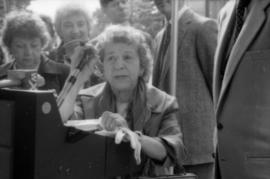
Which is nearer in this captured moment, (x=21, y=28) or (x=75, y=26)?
(x=21, y=28)

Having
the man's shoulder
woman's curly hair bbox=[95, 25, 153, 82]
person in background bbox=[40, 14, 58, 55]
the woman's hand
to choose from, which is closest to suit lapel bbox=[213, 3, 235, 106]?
woman's curly hair bbox=[95, 25, 153, 82]

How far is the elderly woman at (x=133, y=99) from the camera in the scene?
1419 mm

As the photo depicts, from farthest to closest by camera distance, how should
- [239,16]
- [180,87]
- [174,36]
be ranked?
[180,87] → [174,36] → [239,16]

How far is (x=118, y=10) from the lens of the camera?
2414 mm

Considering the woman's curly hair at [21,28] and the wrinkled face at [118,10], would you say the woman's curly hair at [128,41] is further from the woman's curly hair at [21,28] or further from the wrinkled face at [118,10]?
the wrinkled face at [118,10]

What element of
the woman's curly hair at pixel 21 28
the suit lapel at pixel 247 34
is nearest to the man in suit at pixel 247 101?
the suit lapel at pixel 247 34

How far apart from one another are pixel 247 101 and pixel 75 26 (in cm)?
145

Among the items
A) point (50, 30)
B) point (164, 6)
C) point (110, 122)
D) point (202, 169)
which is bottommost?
point (202, 169)

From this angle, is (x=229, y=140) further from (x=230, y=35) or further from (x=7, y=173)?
(x=7, y=173)

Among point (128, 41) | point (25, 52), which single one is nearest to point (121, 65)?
point (128, 41)

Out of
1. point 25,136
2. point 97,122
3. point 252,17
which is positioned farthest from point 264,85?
point 25,136

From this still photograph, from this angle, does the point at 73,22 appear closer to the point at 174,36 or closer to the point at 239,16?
the point at 174,36

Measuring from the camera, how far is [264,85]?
1210mm

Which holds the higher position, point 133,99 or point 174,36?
point 174,36
